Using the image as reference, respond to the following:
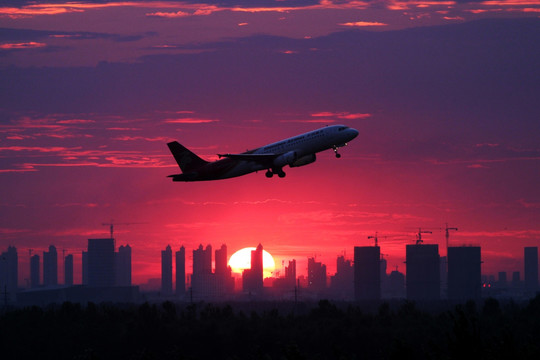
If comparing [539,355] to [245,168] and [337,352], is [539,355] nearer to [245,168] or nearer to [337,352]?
[337,352]

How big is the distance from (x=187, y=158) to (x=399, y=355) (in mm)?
125036

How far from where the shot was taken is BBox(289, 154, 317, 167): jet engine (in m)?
161

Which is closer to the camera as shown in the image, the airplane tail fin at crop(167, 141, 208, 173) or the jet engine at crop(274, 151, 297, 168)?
the jet engine at crop(274, 151, 297, 168)

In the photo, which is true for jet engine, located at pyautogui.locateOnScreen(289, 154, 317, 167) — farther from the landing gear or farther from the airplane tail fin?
the airplane tail fin

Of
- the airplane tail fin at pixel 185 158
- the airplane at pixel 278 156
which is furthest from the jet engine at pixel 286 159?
the airplane tail fin at pixel 185 158

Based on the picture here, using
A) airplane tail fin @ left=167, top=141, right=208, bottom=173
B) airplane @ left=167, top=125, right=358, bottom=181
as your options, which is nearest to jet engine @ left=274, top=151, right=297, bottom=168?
airplane @ left=167, top=125, right=358, bottom=181

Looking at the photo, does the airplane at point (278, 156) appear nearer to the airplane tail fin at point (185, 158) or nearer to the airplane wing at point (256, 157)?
the airplane wing at point (256, 157)

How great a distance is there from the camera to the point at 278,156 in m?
163

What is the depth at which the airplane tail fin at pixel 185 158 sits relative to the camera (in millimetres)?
189375

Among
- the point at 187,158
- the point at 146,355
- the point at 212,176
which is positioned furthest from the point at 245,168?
the point at 146,355

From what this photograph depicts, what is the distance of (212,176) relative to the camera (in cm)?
17988

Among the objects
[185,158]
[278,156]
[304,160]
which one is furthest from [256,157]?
[185,158]

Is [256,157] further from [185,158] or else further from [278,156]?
[185,158]

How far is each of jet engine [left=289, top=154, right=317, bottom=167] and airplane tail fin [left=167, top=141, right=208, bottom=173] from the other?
31393 mm
